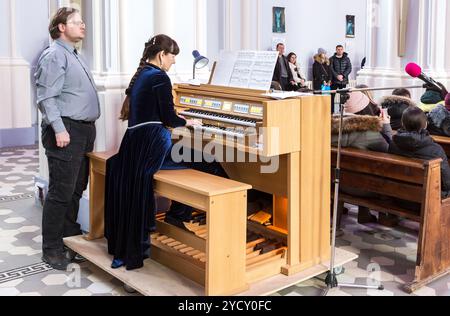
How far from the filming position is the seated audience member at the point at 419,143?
13.4 ft

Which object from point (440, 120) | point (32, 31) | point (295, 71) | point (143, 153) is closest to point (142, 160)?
point (143, 153)

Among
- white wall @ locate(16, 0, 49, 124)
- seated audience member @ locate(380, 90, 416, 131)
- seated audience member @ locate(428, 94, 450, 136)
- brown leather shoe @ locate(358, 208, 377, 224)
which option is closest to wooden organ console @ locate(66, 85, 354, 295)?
brown leather shoe @ locate(358, 208, 377, 224)

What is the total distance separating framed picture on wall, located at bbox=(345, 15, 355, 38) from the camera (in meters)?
14.6

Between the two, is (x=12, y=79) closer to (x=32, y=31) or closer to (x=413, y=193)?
(x=32, y=31)

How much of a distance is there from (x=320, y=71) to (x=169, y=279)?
9792 millimetres

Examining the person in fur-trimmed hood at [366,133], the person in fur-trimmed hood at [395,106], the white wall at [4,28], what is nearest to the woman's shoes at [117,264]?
the person in fur-trimmed hood at [366,133]

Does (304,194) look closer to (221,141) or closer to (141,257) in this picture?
(221,141)

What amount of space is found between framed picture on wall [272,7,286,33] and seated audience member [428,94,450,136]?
25.8 ft

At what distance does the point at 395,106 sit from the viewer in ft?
17.7

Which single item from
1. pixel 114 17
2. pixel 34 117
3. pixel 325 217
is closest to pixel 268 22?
pixel 34 117

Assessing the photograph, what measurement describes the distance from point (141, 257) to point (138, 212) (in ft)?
0.97

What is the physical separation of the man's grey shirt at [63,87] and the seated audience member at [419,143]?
2.18 metres

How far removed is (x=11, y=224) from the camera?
5.39 meters

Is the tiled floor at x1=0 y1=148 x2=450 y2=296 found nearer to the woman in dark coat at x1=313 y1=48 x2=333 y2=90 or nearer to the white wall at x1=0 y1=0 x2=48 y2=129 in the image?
the white wall at x1=0 y1=0 x2=48 y2=129
